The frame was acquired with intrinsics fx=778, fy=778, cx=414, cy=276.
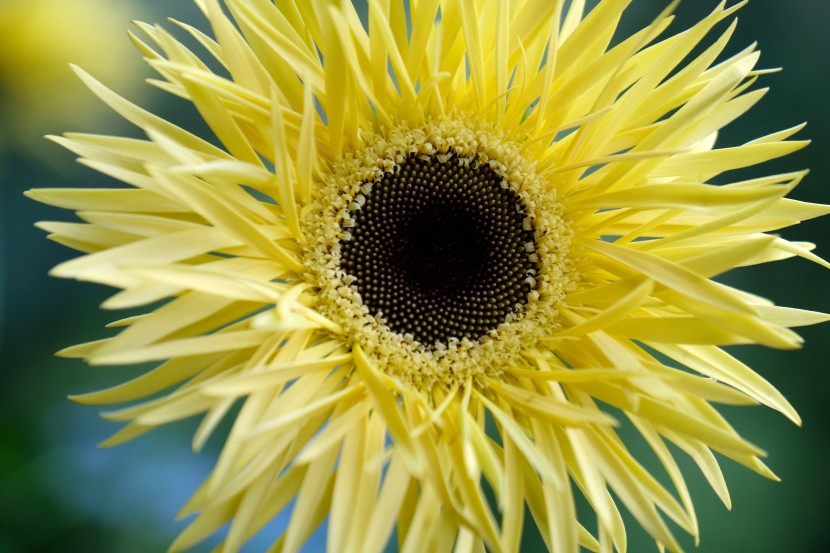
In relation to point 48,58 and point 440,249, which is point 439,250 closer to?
point 440,249

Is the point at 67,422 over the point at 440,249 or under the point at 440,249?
under

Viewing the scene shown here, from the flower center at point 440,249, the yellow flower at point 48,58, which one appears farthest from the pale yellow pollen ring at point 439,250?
the yellow flower at point 48,58

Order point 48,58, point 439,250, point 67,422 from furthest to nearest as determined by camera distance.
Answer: point 67,422
point 439,250
point 48,58

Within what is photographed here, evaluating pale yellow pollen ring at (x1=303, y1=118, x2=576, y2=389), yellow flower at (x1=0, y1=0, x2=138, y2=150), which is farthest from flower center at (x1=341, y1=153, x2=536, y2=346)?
yellow flower at (x1=0, y1=0, x2=138, y2=150)

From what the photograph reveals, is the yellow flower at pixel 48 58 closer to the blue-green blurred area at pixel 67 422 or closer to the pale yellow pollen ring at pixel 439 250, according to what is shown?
the blue-green blurred area at pixel 67 422

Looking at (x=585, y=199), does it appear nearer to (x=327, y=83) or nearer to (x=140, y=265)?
(x=327, y=83)

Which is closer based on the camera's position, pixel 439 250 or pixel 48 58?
pixel 48 58

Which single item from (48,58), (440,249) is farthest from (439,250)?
(48,58)

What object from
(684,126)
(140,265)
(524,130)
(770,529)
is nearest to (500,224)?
(524,130)
